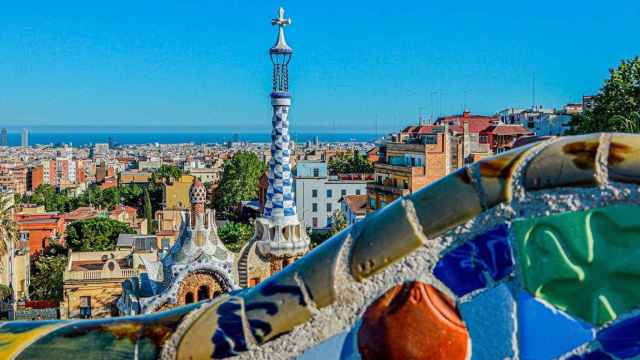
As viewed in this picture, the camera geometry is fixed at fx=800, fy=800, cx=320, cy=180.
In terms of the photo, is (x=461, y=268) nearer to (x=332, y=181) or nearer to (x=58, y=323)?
(x=58, y=323)

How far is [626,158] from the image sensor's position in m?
2.41

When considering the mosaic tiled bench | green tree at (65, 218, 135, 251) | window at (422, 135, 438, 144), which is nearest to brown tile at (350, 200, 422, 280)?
the mosaic tiled bench

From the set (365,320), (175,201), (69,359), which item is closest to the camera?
(365,320)

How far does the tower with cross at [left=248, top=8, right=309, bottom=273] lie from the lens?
49.0 ft

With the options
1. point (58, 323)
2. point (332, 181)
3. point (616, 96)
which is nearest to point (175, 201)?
point (332, 181)

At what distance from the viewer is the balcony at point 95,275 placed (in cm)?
2373

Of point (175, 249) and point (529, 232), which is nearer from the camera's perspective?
point (529, 232)

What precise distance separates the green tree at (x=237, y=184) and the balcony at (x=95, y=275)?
35552 mm

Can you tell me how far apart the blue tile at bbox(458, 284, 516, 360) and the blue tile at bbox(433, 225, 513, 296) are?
5cm

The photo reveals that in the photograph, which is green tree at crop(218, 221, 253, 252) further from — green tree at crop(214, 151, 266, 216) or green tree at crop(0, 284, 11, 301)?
green tree at crop(214, 151, 266, 216)

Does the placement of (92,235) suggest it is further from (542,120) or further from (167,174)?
(542,120)

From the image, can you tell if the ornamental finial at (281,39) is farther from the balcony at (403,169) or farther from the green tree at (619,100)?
the balcony at (403,169)

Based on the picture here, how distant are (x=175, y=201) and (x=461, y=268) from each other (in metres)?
56.2

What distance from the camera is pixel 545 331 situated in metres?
2.46
